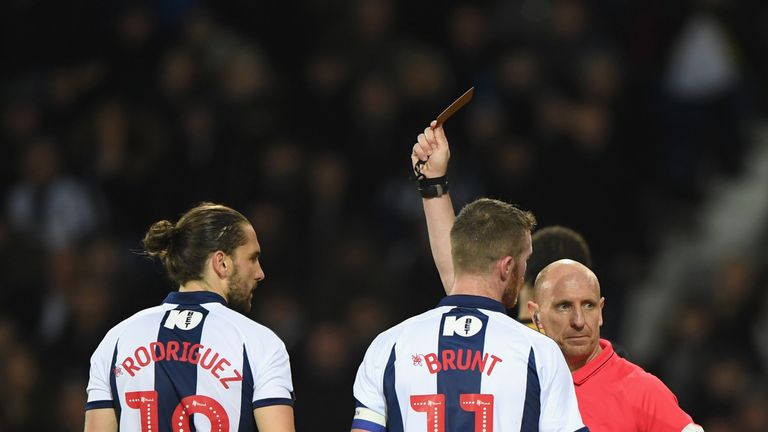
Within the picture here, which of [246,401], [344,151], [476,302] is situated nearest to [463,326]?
[476,302]

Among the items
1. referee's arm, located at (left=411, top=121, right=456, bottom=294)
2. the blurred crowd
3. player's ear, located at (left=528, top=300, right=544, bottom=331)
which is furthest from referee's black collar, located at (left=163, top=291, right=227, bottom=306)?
the blurred crowd

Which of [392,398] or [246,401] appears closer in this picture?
[392,398]

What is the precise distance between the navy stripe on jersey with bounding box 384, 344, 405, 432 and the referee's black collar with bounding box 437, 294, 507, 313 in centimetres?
28

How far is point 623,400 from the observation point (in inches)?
194

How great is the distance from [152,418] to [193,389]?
0.59ft

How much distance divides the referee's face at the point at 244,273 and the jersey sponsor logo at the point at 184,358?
298 mm

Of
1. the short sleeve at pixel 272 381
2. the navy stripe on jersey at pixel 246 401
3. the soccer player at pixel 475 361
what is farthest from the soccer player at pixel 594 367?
the navy stripe on jersey at pixel 246 401

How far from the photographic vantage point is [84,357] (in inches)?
358

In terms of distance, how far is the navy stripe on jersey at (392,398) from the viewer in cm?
457

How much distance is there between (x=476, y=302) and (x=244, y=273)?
2.97 ft

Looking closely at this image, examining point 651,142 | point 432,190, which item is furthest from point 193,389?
point 651,142

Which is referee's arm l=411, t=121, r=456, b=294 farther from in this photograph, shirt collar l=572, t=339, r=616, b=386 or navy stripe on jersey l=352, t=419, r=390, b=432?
navy stripe on jersey l=352, t=419, r=390, b=432

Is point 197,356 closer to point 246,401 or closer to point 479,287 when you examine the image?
point 246,401

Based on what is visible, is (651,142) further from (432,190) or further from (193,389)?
(193,389)
